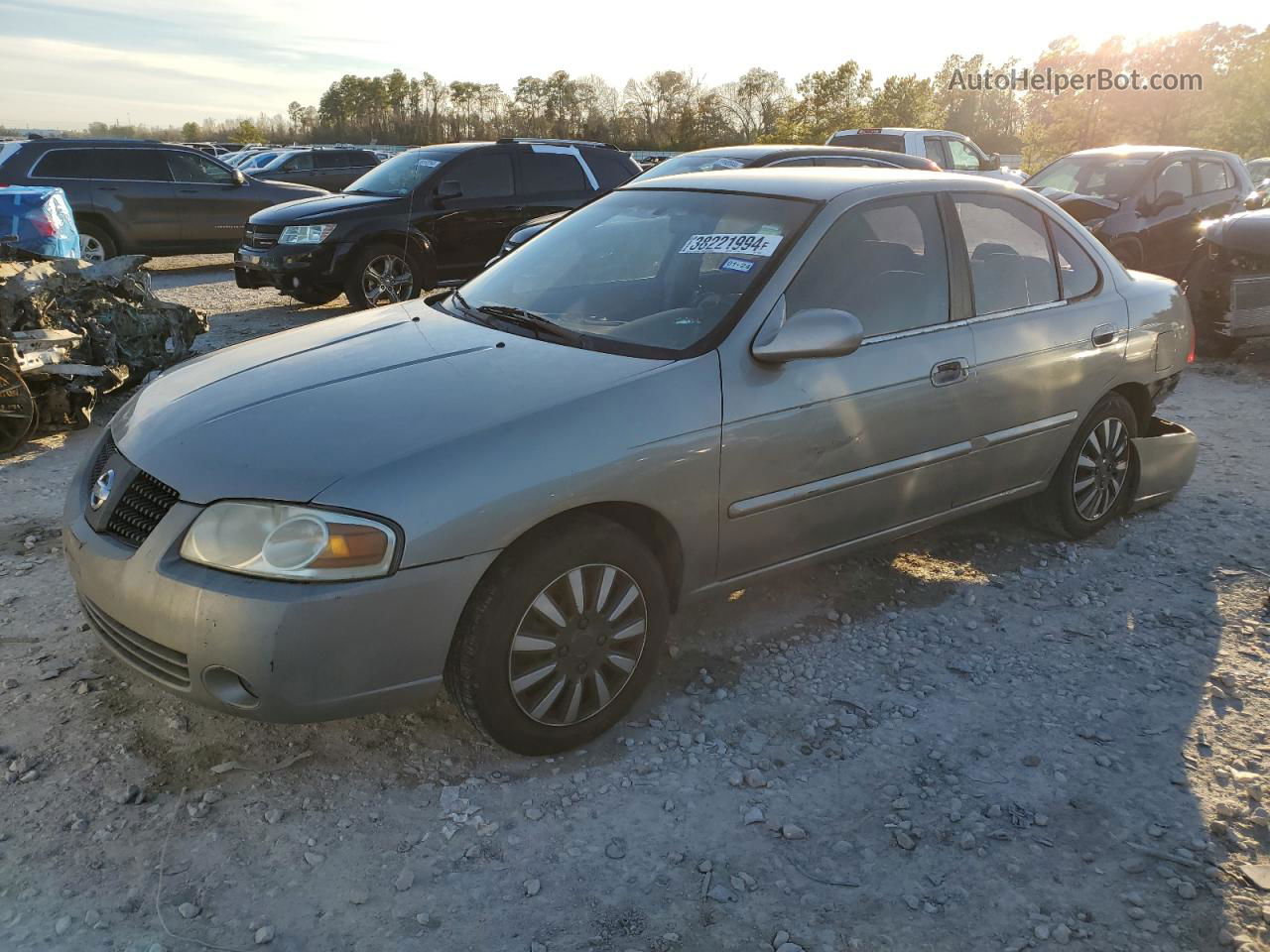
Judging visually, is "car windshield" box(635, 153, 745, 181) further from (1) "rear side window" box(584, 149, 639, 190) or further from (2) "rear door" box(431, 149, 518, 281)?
(2) "rear door" box(431, 149, 518, 281)

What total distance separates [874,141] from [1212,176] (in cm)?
485

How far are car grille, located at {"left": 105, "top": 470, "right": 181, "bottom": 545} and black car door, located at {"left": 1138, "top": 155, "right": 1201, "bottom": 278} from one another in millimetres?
10268

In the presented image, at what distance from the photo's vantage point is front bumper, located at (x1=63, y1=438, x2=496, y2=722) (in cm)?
251

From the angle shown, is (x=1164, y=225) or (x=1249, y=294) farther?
(x=1164, y=225)

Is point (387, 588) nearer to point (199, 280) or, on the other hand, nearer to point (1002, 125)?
point (199, 280)

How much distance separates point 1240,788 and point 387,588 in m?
2.58

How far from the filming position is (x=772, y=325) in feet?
10.8

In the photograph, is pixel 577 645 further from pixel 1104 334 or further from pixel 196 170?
pixel 196 170

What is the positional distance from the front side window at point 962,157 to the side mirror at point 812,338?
13.5 meters

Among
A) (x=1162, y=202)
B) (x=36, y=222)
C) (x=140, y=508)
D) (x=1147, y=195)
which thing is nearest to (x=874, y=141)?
(x=1147, y=195)

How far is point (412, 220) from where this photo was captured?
9906 mm

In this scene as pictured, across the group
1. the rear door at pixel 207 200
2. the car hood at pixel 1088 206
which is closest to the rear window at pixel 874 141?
the car hood at pixel 1088 206

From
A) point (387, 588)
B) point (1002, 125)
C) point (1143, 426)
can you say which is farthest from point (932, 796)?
point (1002, 125)

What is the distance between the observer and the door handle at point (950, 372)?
3.73 metres
